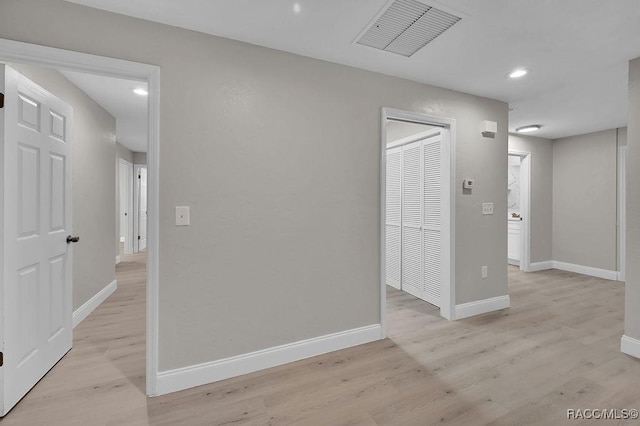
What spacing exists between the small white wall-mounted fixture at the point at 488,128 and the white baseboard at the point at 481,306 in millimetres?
1833

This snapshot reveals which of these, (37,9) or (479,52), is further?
(479,52)

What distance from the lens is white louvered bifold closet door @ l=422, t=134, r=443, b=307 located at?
11.3ft

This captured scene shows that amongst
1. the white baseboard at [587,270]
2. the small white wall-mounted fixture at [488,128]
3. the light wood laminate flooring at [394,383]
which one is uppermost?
the small white wall-mounted fixture at [488,128]

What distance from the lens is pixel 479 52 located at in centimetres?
237

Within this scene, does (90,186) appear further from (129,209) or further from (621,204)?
(621,204)

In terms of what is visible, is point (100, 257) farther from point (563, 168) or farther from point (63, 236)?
point (563, 168)

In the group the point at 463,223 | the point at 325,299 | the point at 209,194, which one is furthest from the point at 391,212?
the point at 209,194

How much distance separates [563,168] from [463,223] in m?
3.84

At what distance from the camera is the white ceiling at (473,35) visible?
5.95 feet

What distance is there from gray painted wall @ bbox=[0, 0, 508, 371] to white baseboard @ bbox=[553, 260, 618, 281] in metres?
4.68

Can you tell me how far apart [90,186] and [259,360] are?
2.91 meters

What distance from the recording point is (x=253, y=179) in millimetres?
2238

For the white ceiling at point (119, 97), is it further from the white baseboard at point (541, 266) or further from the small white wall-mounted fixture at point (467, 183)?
the white baseboard at point (541, 266)

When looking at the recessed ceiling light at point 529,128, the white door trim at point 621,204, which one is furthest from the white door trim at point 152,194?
the white door trim at point 621,204
